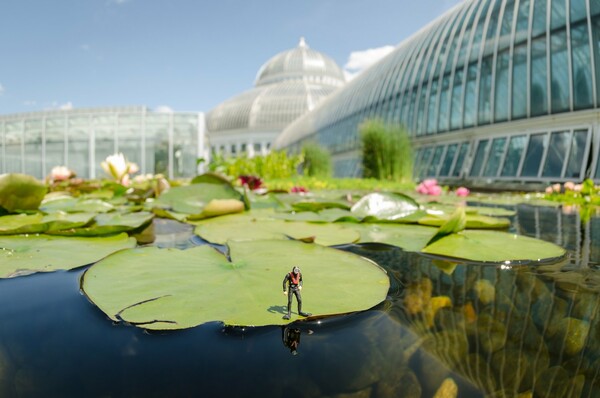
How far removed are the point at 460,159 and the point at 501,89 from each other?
1.83 m

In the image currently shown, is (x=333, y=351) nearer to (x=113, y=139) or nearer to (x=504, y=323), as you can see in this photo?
(x=504, y=323)

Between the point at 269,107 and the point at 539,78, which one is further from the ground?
the point at 269,107

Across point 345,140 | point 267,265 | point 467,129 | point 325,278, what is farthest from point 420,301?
point 345,140

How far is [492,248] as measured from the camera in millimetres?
1182

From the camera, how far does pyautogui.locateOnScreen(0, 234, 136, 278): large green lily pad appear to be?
0.91 meters

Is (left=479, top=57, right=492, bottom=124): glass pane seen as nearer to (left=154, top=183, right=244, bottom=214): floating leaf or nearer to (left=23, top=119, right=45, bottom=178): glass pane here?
(left=154, top=183, right=244, bottom=214): floating leaf

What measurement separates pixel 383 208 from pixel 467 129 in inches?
326

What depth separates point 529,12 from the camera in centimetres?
779

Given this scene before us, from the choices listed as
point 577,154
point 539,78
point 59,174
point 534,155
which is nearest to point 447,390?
point 59,174

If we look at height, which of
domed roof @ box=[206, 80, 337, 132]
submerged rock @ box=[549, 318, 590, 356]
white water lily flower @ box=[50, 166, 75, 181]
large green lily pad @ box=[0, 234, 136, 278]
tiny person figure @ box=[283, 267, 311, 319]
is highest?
domed roof @ box=[206, 80, 337, 132]

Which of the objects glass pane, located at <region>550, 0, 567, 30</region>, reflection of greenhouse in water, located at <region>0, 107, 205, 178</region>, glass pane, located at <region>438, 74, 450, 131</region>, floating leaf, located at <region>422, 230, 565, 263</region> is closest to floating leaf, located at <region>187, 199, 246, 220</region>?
floating leaf, located at <region>422, 230, 565, 263</region>

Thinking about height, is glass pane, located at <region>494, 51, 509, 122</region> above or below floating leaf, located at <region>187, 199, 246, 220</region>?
above

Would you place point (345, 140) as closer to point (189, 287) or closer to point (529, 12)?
point (529, 12)

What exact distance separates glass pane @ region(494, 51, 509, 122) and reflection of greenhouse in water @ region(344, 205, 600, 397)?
27.4ft
